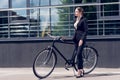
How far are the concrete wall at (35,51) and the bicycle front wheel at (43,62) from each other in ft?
8.33

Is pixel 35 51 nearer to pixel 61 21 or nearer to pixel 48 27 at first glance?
pixel 48 27

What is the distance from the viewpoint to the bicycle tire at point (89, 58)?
10688mm

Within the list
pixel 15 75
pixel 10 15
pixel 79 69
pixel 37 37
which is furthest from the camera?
pixel 10 15

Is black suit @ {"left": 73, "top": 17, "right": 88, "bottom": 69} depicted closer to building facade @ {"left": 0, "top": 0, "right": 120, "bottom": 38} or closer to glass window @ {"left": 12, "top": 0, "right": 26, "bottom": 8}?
building facade @ {"left": 0, "top": 0, "right": 120, "bottom": 38}

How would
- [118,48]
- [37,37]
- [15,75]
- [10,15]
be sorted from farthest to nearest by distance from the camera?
[10,15]
[37,37]
[118,48]
[15,75]

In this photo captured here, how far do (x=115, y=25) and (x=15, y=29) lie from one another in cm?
345

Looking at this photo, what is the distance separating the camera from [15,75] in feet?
37.3

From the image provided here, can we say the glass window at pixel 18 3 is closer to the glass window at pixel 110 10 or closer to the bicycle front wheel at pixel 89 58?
the glass window at pixel 110 10

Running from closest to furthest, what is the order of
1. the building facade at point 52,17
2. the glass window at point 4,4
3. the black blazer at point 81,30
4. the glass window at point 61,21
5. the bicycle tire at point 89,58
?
1. the black blazer at point 81,30
2. the bicycle tire at point 89,58
3. the building facade at point 52,17
4. the glass window at point 61,21
5. the glass window at point 4,4

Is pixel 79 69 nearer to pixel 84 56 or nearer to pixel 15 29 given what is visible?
pixel 84 56

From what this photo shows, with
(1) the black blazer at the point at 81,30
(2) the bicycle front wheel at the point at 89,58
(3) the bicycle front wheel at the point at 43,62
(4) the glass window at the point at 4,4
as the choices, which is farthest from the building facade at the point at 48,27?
(3) the bicycle front wheel at the point at 43,62

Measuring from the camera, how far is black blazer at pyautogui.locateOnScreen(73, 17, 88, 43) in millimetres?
10195

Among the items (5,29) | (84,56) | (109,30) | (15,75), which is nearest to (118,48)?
(109,30)

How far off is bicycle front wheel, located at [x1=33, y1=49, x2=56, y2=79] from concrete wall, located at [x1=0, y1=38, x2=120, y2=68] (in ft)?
8.33
